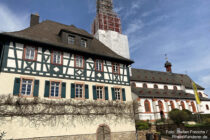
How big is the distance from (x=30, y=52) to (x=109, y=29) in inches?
1288

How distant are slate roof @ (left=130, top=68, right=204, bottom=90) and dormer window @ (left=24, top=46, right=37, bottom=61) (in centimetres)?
2570

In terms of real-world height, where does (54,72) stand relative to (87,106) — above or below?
above

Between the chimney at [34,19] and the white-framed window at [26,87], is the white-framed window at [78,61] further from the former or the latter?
the chimney at [34,19]

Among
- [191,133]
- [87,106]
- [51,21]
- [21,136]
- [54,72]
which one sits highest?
[51,21]

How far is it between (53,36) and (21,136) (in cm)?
927

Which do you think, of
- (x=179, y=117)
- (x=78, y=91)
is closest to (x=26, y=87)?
(x=78, y=91)

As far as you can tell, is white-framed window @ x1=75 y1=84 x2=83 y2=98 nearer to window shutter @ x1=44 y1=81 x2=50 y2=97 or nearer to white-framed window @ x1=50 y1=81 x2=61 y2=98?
white-framed window @ x1=50 y1=81 x2=61 y2=98

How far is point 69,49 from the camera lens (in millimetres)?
15156

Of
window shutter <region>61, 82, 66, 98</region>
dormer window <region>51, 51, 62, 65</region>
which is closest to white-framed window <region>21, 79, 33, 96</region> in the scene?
window shutter <region>61, 82, 66, 98</region>

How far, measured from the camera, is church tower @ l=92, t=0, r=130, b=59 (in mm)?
39256

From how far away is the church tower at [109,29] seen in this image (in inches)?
1546

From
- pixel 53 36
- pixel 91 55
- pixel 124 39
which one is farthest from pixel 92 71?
pixel 124 39

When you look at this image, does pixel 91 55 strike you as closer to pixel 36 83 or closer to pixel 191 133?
pixel 36 83

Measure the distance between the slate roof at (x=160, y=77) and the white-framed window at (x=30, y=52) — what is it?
25.7 m
